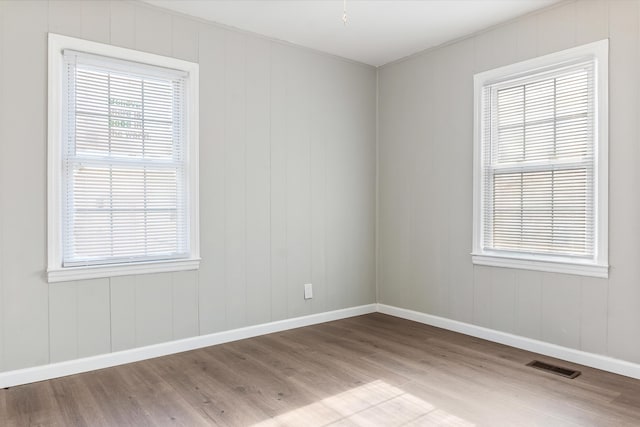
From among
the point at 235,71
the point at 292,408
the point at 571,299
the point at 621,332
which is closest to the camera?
the point at 292,408

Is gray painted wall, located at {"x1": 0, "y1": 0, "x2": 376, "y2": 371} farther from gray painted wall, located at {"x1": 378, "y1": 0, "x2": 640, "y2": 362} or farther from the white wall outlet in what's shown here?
gray painted wall, located at {"x1": 378, "y1": 0, "x2": 640, "y2": 362}

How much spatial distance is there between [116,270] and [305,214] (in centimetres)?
176

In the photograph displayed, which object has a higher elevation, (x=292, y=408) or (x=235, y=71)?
(x=235, y=71)

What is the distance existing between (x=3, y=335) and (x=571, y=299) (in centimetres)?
390

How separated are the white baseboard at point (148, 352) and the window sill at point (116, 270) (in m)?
0.57

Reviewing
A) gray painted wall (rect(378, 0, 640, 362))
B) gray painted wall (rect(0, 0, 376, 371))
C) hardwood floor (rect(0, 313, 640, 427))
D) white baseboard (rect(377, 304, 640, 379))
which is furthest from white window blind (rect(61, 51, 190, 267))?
white baseboard (rect(377, 304, 640, 379))

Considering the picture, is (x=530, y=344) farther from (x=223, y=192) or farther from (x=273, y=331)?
(x=223, y=192)

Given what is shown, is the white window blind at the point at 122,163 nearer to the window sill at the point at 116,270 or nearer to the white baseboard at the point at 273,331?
the window sill at the point at 116,270

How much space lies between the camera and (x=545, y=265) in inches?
131

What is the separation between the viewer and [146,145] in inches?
130

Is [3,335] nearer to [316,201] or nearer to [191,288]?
[191,288]

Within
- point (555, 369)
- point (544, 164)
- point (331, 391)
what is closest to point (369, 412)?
point (331, 391)

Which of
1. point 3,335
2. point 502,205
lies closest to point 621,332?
point 502,205

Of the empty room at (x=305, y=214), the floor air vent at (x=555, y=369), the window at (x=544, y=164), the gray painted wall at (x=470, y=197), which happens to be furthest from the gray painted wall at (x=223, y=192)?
the floor air vent at (x=555, y=369)
